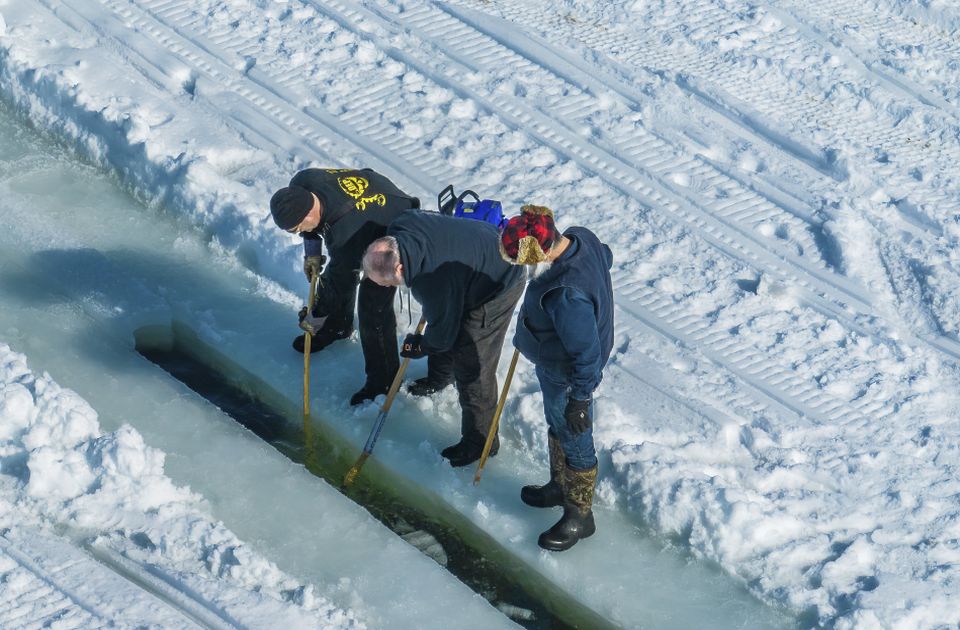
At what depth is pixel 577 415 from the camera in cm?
495

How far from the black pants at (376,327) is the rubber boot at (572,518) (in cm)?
116

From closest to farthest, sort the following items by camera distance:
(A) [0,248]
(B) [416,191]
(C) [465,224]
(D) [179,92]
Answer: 1. (C) [465,224]
2. (A) [0,248]
3. (B) [416,191]
4. (D) [179,92]

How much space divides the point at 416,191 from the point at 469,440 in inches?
82.1

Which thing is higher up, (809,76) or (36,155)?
Answer: (809,76)

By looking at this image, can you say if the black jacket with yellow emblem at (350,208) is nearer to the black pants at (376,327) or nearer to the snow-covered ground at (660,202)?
the black pants at (376,327)

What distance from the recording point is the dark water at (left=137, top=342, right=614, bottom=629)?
555 centimetres

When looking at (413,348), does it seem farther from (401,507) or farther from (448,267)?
(401,507)

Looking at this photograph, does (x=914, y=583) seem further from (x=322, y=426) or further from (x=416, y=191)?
(x=416, y=191)

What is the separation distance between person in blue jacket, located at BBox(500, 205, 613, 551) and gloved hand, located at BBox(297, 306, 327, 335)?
1.28 m

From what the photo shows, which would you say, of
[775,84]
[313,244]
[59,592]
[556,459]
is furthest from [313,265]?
[775,84]

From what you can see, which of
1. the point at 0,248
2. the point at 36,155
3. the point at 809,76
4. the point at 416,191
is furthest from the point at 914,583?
the point at 36,155

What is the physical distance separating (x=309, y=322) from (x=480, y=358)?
0.97 m

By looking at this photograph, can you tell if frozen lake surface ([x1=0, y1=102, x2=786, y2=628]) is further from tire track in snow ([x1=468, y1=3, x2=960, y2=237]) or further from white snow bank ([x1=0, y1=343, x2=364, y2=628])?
tire track in snow ([x1=468, y1=3, x2=960, y2=237])

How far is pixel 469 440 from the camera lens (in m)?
5.91
